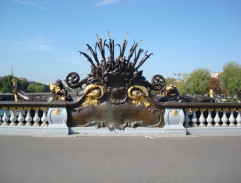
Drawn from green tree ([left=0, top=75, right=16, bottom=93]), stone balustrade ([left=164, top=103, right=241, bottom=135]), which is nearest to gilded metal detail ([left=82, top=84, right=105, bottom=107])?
stone balustrade ([left=164, top=103, right=241, bottom=135])

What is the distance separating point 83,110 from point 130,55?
236cm

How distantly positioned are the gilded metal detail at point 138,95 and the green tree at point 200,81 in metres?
48.1

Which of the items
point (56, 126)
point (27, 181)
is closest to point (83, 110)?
point (56, 126)

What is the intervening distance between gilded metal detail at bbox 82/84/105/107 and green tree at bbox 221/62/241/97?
41378 mm

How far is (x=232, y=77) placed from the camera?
41531 millimetres

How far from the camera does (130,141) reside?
533 cm

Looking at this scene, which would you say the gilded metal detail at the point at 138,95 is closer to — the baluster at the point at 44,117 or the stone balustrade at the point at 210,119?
the stone balustrade at the point at 210,119

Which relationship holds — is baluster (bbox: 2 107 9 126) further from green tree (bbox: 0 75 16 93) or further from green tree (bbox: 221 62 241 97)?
green tree (bbox: 0 75 16 93)

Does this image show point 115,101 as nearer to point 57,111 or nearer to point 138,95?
point 138,95

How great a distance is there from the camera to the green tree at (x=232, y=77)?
39.9 metres

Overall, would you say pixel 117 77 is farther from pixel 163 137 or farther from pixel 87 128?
pixel 163 137

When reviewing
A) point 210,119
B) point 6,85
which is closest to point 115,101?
point 210,119

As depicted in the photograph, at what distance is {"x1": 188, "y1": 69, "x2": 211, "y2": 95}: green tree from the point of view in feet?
163

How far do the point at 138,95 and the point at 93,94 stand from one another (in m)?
1.36
